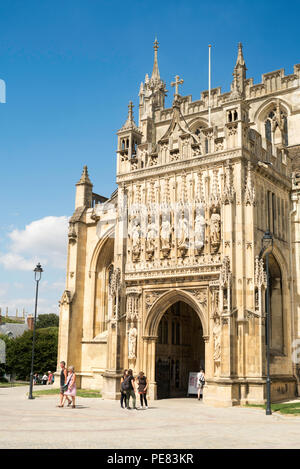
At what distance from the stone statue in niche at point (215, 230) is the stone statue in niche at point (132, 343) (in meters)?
5.78

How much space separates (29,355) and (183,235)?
38.8 meters

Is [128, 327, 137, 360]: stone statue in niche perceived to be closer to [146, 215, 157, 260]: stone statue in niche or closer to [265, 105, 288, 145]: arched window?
[146, 215, 157, 260]: stone statue in niche

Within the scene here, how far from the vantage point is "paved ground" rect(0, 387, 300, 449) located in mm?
12203

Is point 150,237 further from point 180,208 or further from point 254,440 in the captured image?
point 254,440

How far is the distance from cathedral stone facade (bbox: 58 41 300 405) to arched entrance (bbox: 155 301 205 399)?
60 millimetres

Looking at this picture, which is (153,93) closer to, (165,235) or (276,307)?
(165,235)

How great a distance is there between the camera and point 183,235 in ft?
86.9

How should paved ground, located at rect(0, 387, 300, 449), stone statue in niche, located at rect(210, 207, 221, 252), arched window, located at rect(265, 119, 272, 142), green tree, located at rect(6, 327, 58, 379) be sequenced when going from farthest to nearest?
1. green tree, located at rect(6, 327, 58, 379)
2. arched window, located at rect(265, 119, 272, 142)
3. stone statue in niche, located at rect(210, 207, 221, 252)
4. paved ground, located at rect(0, 387, 300, 449)

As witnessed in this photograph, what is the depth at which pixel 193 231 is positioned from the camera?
2625cm

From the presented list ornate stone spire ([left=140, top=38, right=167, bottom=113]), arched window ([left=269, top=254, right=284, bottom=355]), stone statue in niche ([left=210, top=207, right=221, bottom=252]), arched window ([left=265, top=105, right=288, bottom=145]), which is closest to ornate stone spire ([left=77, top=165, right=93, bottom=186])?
ornate stone spire ([left=140, top=38, right=167, bottom=113])

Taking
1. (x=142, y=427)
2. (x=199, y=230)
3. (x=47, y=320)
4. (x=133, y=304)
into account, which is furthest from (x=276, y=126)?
A: (x=47, y=320)

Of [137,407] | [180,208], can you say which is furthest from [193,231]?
[137,407]

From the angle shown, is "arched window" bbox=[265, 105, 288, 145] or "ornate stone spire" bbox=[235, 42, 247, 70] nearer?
"arched window" bbox=[265, 105, 288, 145]
